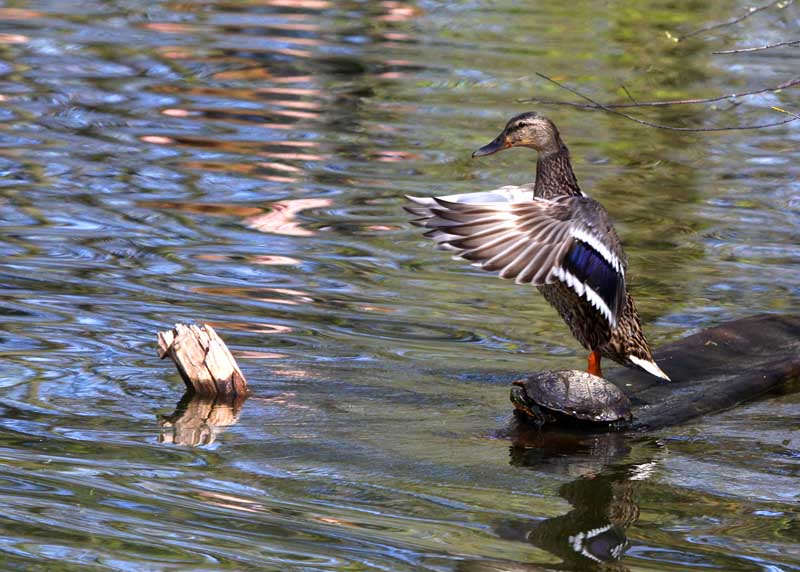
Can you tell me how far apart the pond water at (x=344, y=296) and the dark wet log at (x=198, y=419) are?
0.04 metres

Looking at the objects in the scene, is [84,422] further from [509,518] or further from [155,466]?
[509,518]

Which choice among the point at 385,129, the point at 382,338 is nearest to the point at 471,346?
the point at 382,338

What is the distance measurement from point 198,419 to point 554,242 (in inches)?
67.6

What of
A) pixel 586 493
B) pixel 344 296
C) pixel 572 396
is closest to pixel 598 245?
pixel 572 396

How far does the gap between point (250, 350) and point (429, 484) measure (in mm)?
2033

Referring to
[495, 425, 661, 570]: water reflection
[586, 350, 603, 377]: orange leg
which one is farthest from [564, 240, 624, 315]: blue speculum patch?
[495, 425, 661, 570]: water reflection

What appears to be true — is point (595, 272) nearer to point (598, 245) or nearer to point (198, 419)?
point (598, 245)

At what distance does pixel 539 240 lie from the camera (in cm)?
637

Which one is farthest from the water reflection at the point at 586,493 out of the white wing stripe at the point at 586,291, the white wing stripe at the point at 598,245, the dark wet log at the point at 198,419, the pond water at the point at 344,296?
the dark wet log at the point at 198,419

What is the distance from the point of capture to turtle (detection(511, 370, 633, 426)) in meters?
6.38

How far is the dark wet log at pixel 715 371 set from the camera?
22.2ft

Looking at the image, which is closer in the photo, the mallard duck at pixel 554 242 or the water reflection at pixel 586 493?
the water reflection at pixel 586 493

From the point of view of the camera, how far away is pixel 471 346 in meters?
7.98

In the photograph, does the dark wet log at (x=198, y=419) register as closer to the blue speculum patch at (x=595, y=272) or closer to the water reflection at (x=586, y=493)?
the water reflection at (x=586, y=493)
